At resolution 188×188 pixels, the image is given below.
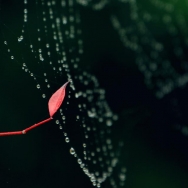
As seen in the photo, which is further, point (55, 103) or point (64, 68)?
point (64, 68)

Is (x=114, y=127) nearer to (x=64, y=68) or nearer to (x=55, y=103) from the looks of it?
(x=64, y=68)

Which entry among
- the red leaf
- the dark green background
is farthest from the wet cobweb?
the red leaf

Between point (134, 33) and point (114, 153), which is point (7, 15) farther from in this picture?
point (114, 153)

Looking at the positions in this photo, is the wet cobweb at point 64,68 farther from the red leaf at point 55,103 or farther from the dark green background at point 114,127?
the red leaf at point 55,103

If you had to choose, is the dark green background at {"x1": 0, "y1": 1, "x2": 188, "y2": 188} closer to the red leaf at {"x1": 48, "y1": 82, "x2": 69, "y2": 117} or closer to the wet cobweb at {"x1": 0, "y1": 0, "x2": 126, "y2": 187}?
the wet cobweb at {"x1": 0, "y1": 0, "x2": 126, "y2": 187}

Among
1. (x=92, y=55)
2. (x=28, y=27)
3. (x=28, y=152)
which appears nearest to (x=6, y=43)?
(x=28, y=27)

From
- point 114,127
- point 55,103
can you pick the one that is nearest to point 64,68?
point 114,127

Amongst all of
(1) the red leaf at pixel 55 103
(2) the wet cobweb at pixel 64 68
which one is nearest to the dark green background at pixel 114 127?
(2) the wet cobweb at pixel 64 68

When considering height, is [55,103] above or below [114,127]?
above
